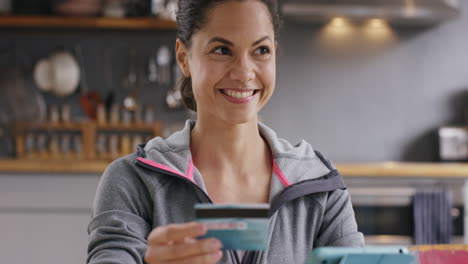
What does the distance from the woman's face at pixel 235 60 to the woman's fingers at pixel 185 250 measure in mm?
437

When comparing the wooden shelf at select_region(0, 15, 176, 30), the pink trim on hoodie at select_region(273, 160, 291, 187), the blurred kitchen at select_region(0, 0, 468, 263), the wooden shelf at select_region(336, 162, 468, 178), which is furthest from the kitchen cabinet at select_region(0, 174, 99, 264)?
the pink trim on hoodie at select_region(273, 160, 291, 187)

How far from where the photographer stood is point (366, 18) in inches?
155

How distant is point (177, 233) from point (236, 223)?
0.09 meters

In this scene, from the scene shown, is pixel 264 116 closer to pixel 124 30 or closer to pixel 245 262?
pixel 124 30

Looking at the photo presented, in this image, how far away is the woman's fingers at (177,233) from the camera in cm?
91

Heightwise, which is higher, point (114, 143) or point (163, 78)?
point (163, 78)

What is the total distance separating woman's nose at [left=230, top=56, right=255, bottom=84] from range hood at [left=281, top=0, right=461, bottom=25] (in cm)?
248

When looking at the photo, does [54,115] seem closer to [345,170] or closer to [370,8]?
[345,170]

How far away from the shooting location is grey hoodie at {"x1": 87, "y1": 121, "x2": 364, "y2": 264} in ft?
4.31

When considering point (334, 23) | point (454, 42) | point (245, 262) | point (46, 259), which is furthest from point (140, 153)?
point (454, 42)

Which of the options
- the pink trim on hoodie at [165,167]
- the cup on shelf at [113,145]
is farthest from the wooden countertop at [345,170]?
the pink trim on hoodie at [165,167]

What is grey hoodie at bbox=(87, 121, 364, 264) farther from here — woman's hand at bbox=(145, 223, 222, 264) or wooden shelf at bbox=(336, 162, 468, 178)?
wooden shelf at bbox=(336, 162, 468, 178)

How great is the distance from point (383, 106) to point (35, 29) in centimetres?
232

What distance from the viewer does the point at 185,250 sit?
94cm
